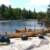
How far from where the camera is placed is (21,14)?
1.48 metres

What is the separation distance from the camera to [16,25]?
1.45 m

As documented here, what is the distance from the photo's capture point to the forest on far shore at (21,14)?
4.76 feet

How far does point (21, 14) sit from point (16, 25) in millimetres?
129

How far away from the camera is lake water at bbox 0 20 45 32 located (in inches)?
55.6

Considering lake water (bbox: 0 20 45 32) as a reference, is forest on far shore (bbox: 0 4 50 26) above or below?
above

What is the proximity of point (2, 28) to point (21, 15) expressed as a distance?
0.24 meters

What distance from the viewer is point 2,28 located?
4.65ft

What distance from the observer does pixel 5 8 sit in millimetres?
1461

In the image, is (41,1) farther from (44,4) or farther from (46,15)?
(46,15)

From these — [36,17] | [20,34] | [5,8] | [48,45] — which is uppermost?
[5,8]

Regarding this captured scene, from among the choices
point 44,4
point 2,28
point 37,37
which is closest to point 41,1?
point 44,4

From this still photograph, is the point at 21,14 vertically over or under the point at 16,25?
over

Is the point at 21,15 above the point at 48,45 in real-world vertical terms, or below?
above

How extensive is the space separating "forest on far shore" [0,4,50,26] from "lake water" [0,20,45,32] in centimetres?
4
